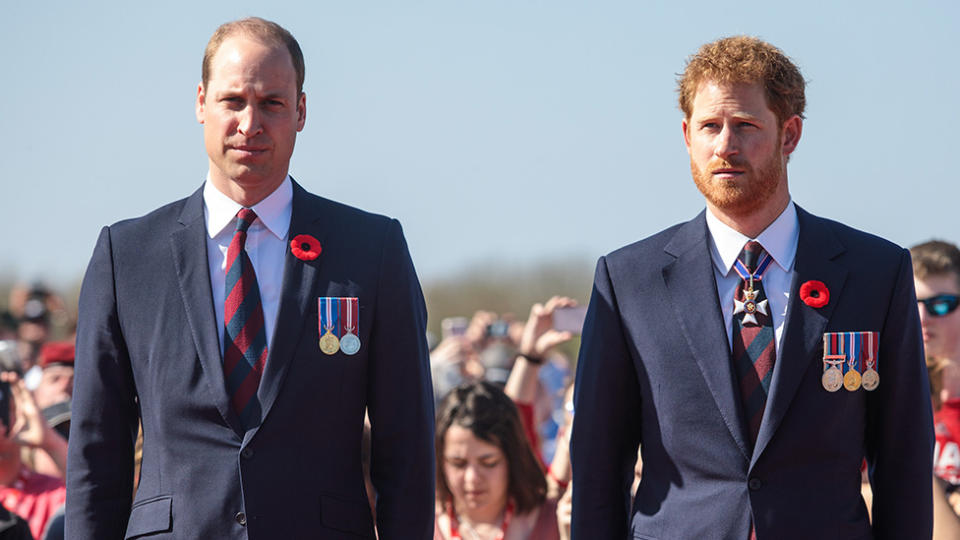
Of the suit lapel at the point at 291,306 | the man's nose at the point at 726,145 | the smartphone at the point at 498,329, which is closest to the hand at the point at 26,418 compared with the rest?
the suit lapel at the point at 291,306

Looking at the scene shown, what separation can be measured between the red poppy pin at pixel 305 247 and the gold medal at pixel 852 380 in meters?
1.52

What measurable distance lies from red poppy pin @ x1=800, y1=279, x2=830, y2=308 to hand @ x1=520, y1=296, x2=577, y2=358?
3110 mm

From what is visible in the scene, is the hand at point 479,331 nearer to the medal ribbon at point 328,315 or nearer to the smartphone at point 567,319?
the smartphone at point 567,319

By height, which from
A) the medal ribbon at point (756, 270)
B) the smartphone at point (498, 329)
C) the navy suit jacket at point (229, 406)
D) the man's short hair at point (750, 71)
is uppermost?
the smartphone at point (498, 329)

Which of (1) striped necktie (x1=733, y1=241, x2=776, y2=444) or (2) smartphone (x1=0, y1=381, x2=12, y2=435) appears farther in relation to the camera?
(2) smartphone (x1=0, y1=381, x2=12, y2=435)

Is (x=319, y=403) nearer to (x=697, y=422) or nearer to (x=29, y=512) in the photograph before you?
(x=697, y=422)

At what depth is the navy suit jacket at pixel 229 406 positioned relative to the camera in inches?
145

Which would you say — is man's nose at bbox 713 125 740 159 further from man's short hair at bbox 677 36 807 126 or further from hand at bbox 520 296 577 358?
hand at bbox 520 296 577 358

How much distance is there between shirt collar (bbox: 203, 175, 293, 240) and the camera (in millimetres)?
3921

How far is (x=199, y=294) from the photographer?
3805 mm

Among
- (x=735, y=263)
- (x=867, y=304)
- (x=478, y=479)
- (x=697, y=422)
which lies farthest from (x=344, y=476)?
(x=478, y=479)

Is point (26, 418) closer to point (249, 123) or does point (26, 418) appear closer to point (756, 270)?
point (249, 123)

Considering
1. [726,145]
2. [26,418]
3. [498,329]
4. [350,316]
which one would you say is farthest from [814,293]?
[498,329]

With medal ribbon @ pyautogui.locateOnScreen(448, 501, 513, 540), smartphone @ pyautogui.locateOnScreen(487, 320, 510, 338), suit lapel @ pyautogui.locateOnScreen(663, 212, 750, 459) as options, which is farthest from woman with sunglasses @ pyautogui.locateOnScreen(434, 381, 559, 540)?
smartphone @ pyautogui.locateOnScreen(487, 320, 510, 338)
